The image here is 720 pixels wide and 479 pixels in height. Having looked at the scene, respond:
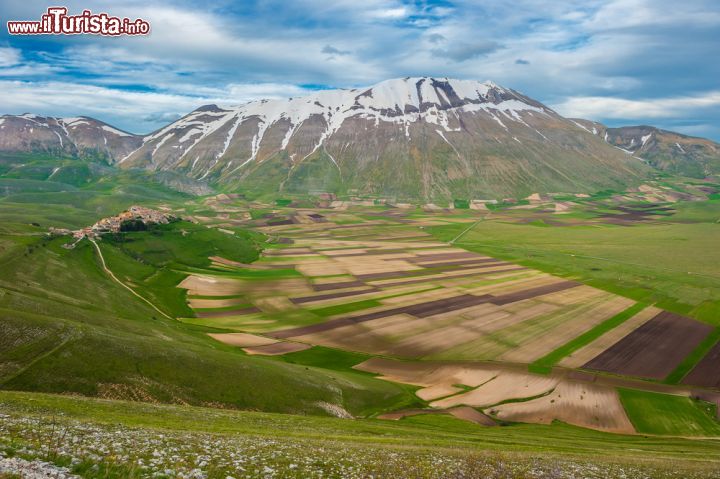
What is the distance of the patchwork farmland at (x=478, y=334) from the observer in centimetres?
7062

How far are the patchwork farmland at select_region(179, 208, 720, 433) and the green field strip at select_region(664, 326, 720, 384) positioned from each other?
833 mm

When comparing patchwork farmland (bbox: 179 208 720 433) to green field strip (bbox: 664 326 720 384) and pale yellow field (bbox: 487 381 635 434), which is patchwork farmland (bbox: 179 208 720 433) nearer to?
pale yellow field (bbox: 487 381 635 434)

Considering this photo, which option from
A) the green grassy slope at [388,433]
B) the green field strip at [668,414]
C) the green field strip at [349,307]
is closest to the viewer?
the green grassy slope at [388,433]

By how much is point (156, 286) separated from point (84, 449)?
414ft

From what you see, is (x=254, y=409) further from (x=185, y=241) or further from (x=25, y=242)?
(x=185, y=241)

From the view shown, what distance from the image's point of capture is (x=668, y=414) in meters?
65.8

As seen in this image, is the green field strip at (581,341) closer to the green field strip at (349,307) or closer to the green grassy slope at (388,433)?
the green grassy slope at (388,433)

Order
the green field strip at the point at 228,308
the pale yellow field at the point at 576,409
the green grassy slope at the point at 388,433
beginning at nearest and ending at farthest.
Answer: the green grassy slope at the point at 388,433, the pale yellow field at the point at 576,409, the green field strip at the point at 228,308

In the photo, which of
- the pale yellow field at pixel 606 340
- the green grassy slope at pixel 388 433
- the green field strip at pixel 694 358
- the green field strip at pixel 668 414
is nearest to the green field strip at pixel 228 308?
the green grassy slope at pixel 388 433

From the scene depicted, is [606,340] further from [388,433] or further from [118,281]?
[118,281]

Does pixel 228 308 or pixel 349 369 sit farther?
pixel 228 308

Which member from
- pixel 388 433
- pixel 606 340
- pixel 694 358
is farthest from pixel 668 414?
pixel 388 433

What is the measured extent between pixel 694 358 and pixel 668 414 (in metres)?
28.4

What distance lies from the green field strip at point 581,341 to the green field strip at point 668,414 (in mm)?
12797
